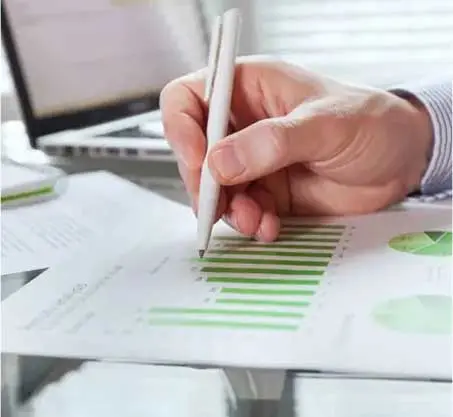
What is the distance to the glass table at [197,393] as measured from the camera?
1.16 feet

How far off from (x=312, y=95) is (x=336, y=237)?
11cm

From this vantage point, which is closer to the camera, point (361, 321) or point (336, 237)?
point (361, 321)

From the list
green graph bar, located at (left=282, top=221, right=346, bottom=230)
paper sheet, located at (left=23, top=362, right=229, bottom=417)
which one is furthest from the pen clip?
paper sheet, located at (left=23, top=362, right=229, bottom=417)

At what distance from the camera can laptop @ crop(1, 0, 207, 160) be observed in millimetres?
891

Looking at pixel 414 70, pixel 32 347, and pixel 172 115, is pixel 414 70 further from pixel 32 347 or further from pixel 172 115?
pixel 32 347

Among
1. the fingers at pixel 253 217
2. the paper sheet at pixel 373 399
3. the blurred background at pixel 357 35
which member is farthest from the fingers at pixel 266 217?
the blurred background at pixel 357 35

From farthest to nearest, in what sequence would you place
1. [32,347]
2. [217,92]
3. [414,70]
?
[414,70], [217,92], [32,347]

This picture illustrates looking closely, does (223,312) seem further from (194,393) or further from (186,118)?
(186,118)

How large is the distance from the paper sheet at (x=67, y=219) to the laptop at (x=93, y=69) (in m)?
0.11

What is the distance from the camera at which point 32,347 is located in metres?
0.41

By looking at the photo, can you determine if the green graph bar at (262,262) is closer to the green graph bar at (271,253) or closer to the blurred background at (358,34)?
the green graph bar at (271,253)

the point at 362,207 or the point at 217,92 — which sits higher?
the point at 217,92

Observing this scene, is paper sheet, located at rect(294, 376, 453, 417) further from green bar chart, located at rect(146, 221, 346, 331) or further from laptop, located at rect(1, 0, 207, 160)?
laptop, located at rect(1, 0, 207, 160)

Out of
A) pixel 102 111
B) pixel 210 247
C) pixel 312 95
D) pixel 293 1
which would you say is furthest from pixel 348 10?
pixel 210 247
